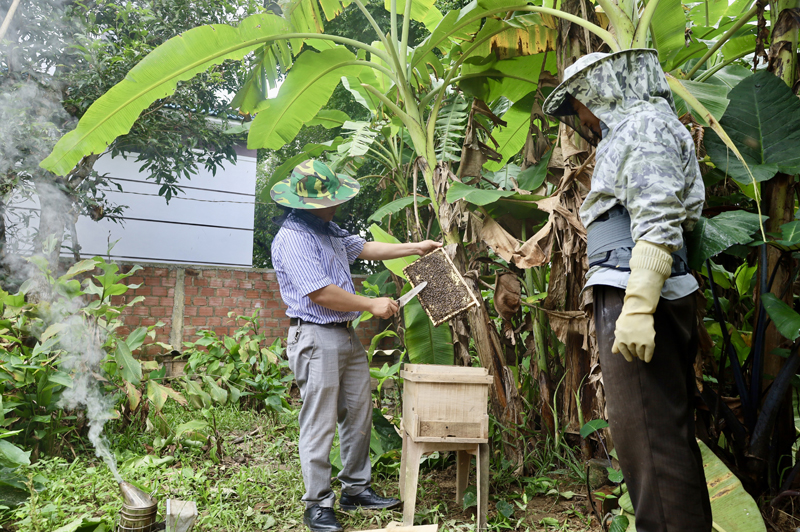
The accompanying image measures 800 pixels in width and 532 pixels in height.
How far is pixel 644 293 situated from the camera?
A: 1499mm

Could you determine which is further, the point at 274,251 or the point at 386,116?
the point at 386,116

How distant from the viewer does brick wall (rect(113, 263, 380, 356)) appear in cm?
555

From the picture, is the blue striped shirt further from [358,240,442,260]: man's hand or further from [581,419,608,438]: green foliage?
[581,419,608,438]: green foliage

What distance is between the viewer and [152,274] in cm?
562

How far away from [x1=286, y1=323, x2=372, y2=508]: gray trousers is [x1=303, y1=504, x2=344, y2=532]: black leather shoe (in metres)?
0.03

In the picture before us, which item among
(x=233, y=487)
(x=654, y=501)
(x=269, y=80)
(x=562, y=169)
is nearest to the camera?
(x=654, y=501)

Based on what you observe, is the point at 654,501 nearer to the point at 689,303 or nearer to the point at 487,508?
the point at 689,303

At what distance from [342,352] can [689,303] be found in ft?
5.47

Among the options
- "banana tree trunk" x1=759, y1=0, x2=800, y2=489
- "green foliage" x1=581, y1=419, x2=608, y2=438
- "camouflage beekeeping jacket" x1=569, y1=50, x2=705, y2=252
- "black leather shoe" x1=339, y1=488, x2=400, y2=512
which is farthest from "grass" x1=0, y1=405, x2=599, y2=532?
"camouflage beekeeping jacket" x1=569, y1=50, x2=705, y2=252

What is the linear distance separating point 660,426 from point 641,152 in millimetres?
843

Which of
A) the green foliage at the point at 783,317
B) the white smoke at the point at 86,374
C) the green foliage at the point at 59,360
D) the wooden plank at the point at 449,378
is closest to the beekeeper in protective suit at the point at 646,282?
the green foliage at the point at 783,317

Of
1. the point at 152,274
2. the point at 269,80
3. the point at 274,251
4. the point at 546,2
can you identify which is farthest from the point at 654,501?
the point at 152,274

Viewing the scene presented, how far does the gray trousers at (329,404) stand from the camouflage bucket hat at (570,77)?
1.53 metres

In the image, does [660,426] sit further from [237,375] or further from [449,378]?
[237,375]
